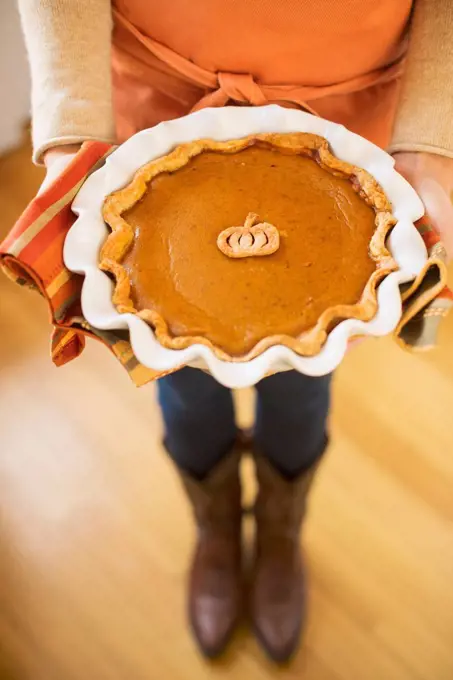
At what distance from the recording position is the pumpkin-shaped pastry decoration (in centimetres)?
67

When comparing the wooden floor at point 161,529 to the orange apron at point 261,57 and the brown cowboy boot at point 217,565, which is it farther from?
the orange apron at point 261,57

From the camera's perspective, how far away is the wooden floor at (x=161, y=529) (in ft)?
3.43

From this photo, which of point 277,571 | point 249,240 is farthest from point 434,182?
point 277,571

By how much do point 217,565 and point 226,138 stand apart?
720mm

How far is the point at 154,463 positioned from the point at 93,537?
186 millimetres

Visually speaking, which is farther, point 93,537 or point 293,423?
point 93,537

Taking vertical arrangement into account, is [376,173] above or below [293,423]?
above

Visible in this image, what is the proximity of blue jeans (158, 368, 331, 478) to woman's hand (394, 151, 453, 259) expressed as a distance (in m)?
0.24

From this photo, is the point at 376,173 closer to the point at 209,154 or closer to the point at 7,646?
the point at 209,154

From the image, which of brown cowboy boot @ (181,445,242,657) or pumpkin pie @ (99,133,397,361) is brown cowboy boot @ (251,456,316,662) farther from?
pumpkin pie @ (99,133,397,361)

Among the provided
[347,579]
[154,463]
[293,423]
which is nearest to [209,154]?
[293,423]

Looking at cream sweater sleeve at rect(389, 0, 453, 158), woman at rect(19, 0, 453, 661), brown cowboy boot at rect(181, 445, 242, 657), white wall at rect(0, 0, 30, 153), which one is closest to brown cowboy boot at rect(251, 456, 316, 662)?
brown cowboy boot at rect(181, 445, 242, 657)

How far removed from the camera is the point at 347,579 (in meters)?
1.12

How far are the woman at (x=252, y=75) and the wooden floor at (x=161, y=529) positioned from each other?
15.4 inches
